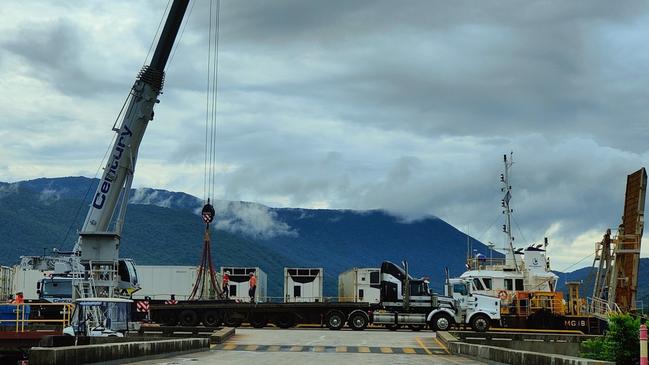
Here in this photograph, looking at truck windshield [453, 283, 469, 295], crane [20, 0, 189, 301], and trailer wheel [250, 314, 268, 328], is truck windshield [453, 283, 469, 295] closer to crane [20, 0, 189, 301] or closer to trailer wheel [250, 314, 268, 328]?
trailer wheel [250, 314, 268, 328]

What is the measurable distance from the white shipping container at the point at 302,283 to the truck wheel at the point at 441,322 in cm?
1666

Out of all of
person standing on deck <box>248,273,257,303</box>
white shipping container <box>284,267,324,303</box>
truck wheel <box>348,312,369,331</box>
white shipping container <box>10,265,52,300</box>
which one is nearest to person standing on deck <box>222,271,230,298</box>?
person standing on deck <box>248,273,257,303</box>

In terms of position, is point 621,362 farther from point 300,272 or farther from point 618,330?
point 300,272

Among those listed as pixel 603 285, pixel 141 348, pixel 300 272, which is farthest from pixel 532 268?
pixel 141 348

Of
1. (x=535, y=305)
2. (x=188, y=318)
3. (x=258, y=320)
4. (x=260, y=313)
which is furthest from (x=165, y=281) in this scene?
(x=535, y=305)

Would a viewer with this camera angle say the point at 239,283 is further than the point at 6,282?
Yes

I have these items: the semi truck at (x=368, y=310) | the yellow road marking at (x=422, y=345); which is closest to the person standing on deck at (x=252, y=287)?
the semi truck at (x=368, y=310)

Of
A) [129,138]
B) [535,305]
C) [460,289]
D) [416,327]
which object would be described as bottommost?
[416,327]

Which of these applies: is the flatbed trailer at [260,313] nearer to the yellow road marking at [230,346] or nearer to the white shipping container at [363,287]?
the white shipping container at [363,287]

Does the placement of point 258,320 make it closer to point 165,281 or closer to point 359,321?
point 359,321

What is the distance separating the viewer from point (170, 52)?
46344 mm

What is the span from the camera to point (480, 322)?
52031 millimetres

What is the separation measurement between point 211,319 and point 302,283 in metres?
15.2

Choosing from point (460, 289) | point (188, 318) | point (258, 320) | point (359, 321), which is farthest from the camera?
point (258, 320)
